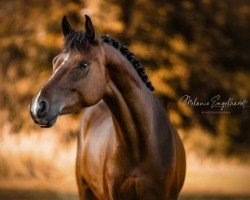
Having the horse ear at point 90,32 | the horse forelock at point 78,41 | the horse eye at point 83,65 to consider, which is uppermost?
the horse ear at point 90,32

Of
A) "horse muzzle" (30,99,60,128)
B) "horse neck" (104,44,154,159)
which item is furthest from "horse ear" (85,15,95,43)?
"horse muzzle" (30,99,60,128)

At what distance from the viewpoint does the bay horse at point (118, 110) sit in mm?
2979

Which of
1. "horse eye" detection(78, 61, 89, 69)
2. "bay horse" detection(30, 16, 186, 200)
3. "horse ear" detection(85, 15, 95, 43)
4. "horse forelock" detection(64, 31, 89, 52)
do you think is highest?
"horse ear" detection(85, 15, 95, 43)

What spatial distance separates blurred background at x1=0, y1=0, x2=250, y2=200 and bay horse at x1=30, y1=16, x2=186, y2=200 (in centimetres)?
479

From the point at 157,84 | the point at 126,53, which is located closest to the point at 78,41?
the point at 126,53

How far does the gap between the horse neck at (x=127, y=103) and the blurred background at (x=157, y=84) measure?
499 centimetres

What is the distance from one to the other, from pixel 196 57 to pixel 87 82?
19.2ft

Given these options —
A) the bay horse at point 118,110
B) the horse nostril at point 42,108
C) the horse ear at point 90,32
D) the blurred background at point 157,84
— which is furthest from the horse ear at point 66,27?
the blurred background at point 157,84

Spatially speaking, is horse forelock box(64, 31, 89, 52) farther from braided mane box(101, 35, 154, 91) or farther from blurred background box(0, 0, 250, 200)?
blurred background box(0, 0, 250, 200)

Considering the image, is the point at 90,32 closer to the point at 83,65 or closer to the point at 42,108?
the point at 83,65

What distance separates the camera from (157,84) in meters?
8.29

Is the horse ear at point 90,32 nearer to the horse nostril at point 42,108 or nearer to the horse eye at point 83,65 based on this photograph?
the horse eye at point 83,65

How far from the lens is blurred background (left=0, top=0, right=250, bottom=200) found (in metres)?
8.49

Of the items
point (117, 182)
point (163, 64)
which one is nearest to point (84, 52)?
point (117, 182)
